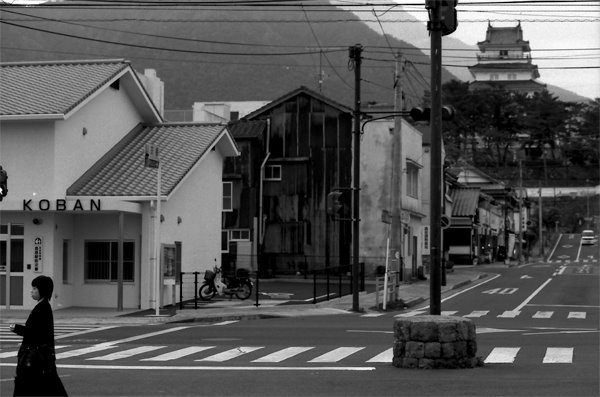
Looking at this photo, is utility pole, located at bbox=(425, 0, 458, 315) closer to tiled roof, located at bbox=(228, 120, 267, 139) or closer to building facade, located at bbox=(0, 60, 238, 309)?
building facade, located at bbox=(0, 60, 238, 309)

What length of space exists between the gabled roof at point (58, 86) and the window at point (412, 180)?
1853 cm

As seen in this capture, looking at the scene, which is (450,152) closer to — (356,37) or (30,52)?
(356,37)

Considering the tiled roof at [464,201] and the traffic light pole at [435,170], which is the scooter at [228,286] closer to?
the traffic light pole at [435,170]

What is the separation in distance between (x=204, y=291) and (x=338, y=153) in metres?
18.6

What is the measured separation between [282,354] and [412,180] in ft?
117

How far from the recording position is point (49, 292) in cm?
1081

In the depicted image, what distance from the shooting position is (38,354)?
34.6 ft

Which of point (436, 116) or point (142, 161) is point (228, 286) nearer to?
point (142, 161)

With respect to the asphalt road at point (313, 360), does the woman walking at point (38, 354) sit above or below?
above

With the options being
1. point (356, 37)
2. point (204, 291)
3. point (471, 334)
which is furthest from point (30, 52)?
point (471, 334)

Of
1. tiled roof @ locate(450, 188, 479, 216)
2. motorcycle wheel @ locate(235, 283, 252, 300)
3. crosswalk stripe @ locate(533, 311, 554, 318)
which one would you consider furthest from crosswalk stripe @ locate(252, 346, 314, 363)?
tiled roof @ locate(450, 188, 479, 216)

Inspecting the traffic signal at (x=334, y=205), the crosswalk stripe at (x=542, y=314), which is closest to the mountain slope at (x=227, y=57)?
the traffic signal at (x=334, y=205)

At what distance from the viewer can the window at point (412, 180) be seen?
52.5 metres

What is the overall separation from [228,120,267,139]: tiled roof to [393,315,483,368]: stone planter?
35789 millimetres
